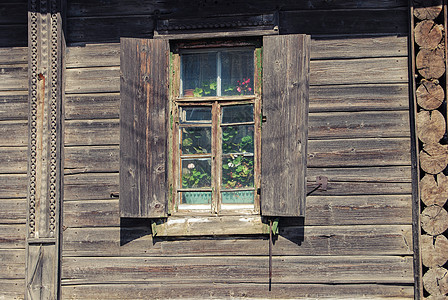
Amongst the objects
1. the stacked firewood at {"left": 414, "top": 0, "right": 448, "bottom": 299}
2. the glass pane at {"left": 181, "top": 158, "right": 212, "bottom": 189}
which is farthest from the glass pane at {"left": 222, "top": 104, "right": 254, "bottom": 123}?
the stacked firewood at {"left": 414, "top": 0, "right": 448, "bottom": 299}

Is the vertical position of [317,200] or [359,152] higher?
[359,152]

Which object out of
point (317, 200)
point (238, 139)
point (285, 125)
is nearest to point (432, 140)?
point (317, 200)

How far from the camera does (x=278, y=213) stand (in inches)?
159

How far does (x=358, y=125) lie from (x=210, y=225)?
1.40 meters

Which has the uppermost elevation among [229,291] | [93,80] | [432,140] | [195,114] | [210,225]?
[93,80]

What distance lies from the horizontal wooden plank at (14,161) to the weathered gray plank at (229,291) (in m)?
1.04

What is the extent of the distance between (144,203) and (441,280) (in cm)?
229

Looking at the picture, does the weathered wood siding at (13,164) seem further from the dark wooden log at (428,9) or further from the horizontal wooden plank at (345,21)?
the dark wooden log at (428,9)

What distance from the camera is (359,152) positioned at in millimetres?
4184

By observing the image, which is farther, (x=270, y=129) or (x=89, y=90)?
(x=89, y=90)

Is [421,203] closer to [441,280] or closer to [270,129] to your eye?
[441,280]

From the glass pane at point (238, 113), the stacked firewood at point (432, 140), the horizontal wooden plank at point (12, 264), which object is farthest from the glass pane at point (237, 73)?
the horizontal wooden plank at point (12, 264)

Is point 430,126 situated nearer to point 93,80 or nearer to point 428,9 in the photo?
point 428,9

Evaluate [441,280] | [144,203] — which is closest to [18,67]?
[144,203]
